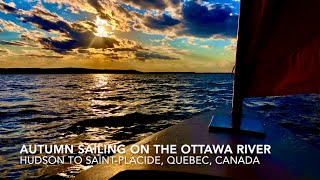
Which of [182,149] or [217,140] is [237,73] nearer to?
[217,140]

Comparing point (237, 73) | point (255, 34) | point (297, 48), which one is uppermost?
point (255, 34)

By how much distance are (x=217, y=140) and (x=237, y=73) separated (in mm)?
753

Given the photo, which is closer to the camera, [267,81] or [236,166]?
[236,166]

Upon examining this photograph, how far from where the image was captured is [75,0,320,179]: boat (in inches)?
79.2

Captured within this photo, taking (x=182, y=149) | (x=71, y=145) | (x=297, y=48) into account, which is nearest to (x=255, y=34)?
(x=297, y=48)

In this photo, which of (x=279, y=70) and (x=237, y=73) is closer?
(x=279, y=70)

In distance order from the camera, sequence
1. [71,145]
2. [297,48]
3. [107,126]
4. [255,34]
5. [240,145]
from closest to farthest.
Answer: [297,48], [255,34], [240,145], [71,145], [107,126]

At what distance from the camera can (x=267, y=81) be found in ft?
8.14

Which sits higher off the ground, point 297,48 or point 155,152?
point 297,48

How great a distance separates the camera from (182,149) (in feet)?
8.30

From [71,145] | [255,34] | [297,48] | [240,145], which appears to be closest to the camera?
[297,48]

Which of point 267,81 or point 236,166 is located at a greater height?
point 267,81

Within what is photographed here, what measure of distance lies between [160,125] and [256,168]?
30.0 feet

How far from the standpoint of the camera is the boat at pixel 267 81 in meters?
2.01
